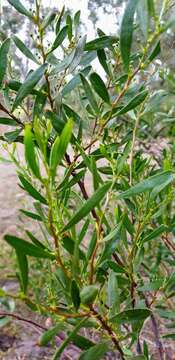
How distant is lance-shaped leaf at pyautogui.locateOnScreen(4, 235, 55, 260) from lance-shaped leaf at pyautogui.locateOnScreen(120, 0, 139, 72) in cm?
25

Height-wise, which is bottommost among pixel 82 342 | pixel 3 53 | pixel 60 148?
pixel 82 342

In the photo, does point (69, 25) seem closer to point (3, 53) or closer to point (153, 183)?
point (3, 53)

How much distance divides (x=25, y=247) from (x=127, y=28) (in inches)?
10.5

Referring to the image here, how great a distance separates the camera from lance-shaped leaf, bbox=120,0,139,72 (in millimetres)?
A: 475

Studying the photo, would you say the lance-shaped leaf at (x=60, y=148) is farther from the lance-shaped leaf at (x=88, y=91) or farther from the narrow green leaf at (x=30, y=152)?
the lance-shaped leaf at (x=88, y=91)

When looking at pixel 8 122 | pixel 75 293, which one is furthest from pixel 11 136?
pixel 75 293

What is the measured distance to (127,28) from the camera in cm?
48

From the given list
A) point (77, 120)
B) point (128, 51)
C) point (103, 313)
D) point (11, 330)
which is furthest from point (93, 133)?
point (11, 330)

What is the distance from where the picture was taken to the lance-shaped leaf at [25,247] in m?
0.34

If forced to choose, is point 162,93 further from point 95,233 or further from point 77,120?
point 95,233

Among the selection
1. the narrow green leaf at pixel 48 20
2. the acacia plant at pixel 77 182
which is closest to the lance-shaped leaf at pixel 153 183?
the acacia plant at pixel 77 182

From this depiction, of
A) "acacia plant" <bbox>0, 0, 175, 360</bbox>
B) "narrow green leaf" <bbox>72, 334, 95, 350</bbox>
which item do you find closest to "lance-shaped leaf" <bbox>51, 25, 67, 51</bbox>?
"acacia plant" <bbox>0, 0, 175, 360</bbox>

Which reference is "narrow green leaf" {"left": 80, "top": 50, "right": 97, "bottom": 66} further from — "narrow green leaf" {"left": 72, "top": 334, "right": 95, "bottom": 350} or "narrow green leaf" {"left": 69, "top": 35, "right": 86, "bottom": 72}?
"narrow green leaf" {"left": 72, "top": 334, "right": 95, "bottom": 350}

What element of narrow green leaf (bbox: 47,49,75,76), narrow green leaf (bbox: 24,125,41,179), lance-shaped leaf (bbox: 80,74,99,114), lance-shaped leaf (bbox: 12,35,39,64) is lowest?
narrow green leaf (bbox: 24,125,41,179)
